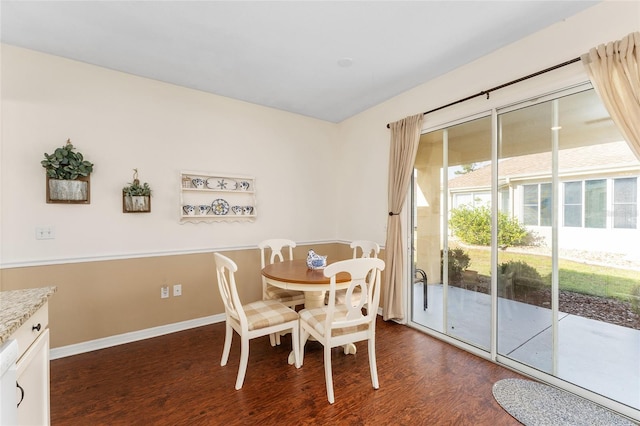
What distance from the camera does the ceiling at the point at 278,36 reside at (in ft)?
6.32

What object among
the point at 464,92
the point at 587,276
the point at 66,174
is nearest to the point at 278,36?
the point at 464,92

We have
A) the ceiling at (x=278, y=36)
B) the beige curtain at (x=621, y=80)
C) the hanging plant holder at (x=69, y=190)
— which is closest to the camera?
the beige curtain at (x=621, y=80)

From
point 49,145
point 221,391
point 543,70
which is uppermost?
point 543,70

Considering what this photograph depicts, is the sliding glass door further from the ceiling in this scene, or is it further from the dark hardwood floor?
the ceiling

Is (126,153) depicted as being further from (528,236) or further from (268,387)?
(528,236)

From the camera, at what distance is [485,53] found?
2455 mm

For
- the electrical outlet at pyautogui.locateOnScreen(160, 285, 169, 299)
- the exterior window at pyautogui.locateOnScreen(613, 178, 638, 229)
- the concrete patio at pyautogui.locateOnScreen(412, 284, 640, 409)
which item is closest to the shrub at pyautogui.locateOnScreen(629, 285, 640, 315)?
the concrete patio at pyautogui.locateOnScreen(412, 284, 640, 409)

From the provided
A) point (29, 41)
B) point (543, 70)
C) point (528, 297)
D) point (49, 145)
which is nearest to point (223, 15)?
point (29, 41)

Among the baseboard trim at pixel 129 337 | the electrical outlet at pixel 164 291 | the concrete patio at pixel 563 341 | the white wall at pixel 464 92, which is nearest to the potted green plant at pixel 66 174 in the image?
the electrical outlet at pixel 164 291

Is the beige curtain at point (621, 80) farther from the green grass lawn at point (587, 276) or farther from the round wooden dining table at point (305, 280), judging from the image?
the round wooden dining table at point (305, 280)

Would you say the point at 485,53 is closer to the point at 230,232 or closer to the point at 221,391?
the point at 230,232

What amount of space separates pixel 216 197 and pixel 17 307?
2.20 m

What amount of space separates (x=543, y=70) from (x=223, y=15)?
2.46m

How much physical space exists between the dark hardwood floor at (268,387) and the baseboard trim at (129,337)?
0.31 ft
